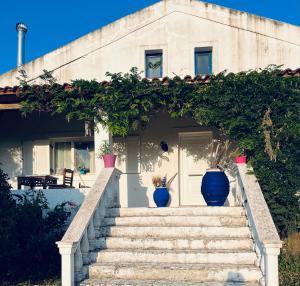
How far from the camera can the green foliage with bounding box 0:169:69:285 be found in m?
7.66

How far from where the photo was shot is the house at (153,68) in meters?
12.2

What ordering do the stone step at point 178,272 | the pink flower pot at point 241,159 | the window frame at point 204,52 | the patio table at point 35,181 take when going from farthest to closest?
the window frame at point 204,52 → the patio table at point 35,181 → the pink flower pot at point 241,159 → the stone step at point 178,272

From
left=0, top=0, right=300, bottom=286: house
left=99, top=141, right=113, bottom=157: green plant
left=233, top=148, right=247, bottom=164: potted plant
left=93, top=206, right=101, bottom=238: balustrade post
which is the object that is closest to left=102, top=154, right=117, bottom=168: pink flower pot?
left=99, top=141, right=113, bottom=157: green plant

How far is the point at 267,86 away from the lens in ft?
29.8

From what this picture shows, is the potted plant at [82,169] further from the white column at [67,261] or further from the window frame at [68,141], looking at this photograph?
the white column at [67,261]

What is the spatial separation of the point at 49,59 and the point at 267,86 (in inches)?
278

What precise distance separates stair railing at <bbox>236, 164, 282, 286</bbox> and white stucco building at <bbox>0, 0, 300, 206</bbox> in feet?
11.2

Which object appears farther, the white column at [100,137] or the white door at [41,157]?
the white door at [41,157]

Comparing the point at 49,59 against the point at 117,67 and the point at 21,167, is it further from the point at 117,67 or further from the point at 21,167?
the point at 21,167

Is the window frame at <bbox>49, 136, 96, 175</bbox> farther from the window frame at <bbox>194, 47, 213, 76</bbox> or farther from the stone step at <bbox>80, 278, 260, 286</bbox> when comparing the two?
the stone step at <bbox>80, 278, 260, 286</bbox>

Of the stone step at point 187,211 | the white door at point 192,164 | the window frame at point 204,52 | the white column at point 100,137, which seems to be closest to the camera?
the stone step at point 187,211

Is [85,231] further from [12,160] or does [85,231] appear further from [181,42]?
[181,42]

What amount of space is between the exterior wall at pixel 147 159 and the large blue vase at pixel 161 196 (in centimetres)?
99

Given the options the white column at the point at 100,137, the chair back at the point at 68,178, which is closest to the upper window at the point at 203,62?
the white column at the point at 100,137
